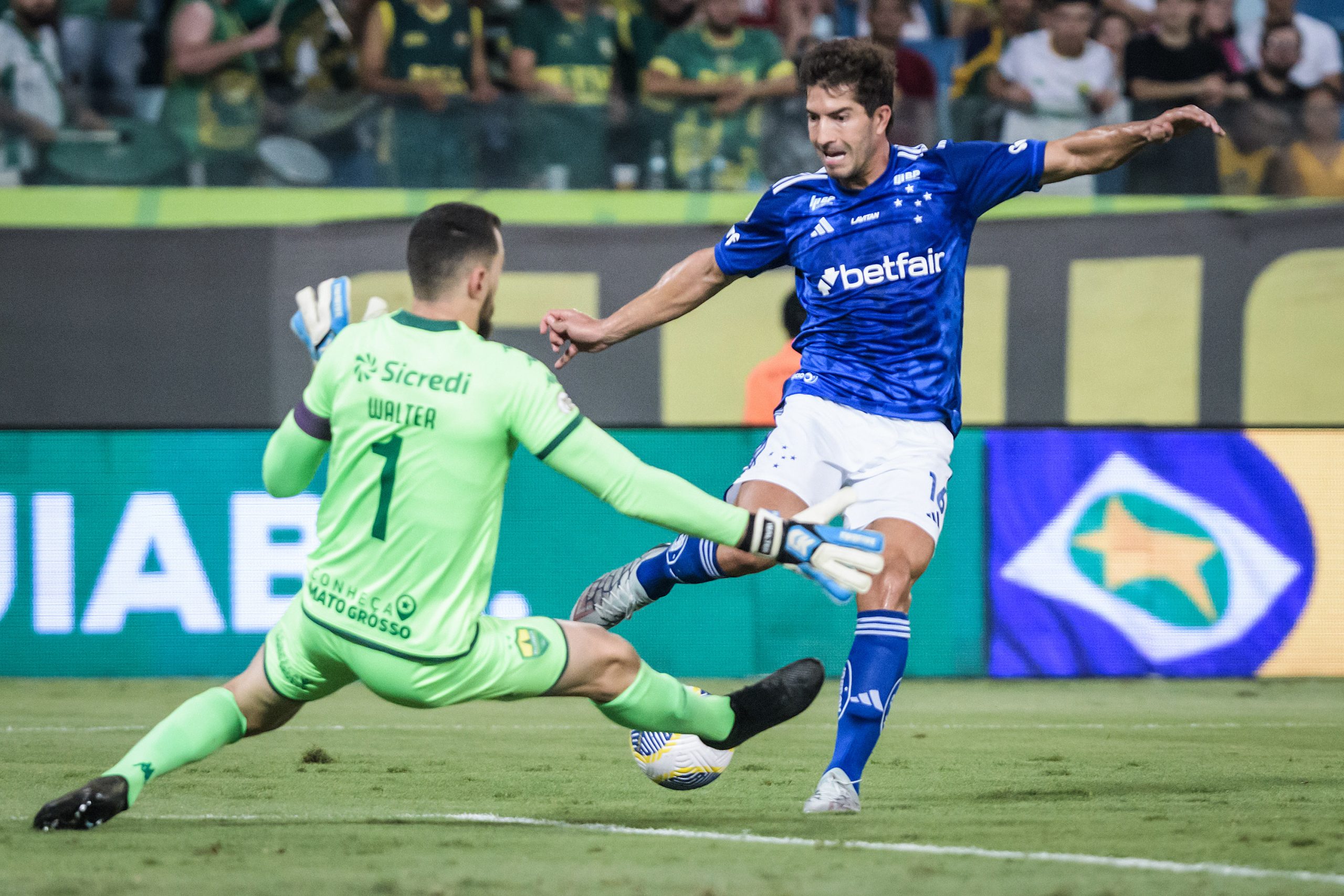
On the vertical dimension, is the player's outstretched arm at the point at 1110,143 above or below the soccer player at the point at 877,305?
above

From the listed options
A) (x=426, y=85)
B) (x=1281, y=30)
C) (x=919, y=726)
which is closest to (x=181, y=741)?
(x=919, y=726)

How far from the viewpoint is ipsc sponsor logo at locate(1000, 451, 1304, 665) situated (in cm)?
924

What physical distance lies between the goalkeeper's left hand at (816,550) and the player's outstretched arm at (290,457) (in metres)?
1.09

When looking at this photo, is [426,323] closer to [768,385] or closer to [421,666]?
[421,666]

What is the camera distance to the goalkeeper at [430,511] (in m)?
3.84

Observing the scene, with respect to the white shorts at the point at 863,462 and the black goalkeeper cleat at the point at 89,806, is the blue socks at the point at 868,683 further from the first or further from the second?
the black goalkeeper cleat at the point at 89,806

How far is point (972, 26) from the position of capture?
453 inches

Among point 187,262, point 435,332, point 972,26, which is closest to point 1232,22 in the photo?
point 972,26

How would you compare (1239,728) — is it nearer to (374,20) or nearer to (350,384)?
(350,384)

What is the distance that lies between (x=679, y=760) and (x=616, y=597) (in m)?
0.83

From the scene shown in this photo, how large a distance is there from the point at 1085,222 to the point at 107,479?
6.82 m

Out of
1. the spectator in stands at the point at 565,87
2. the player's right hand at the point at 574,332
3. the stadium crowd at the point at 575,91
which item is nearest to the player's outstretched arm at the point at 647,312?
the player's right hand at the point at 574,332

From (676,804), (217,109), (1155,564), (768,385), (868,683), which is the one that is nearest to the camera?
(868,683)

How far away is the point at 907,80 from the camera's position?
36.1 ft
